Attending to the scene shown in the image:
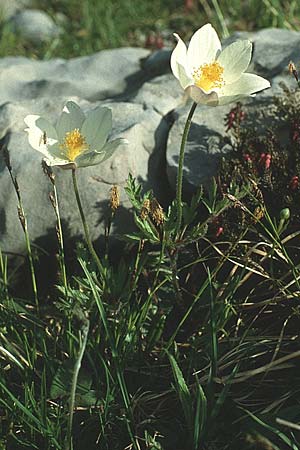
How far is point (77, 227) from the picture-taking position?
2.81 m

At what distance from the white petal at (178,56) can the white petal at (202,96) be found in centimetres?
11

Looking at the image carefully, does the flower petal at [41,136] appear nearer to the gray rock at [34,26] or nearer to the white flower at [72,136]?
the white flower at [72,136]

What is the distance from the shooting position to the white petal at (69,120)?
245 centimetres

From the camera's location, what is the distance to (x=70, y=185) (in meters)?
2.82

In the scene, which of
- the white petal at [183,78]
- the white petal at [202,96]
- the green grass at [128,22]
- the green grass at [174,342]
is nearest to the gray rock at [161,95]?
the green grass at [174,342]

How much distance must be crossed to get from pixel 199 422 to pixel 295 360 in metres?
0.38

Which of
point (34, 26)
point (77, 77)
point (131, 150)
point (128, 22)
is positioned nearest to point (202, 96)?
point (131, 150)

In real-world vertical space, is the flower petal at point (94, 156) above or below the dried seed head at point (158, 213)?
above

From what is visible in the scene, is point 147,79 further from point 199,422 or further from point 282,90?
point 199,422

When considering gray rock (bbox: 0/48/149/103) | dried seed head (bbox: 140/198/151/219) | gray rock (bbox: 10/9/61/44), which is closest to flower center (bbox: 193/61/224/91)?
dried seed head (bbox: 140/198/151/219)

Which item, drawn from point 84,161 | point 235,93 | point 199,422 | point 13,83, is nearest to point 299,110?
point 235,93

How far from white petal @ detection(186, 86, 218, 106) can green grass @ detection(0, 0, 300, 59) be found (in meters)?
2.41

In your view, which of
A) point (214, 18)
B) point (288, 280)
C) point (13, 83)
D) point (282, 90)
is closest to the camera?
point (288, 280)

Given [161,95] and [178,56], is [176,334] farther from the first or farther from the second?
[161,95]
